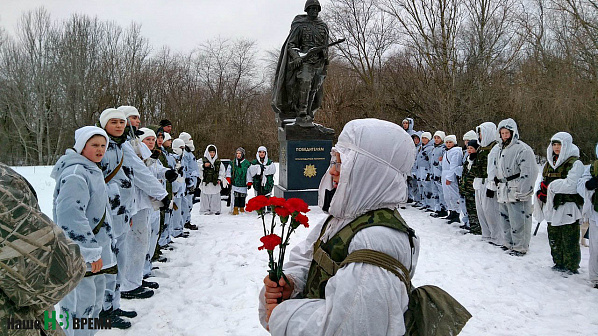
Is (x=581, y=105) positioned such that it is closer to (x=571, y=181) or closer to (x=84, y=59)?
(x=571, y=181)

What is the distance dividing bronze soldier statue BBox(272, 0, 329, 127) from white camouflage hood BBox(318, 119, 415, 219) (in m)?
7.94

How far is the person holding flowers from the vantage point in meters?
1.28

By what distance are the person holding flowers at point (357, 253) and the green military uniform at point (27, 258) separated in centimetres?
75

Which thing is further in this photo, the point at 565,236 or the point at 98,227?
the point at 565,236

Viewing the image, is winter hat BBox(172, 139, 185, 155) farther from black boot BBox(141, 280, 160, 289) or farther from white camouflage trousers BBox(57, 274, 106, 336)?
white camouflage trousers BBox(57, 274, 106, 336)

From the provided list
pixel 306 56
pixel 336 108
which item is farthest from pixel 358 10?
pixel 306 56

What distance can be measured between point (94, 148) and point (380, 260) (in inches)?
106

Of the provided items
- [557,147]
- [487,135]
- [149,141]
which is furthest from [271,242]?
[487,135]

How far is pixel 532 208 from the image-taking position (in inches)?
255

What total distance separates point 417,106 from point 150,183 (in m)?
21.8

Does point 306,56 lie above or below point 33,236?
above

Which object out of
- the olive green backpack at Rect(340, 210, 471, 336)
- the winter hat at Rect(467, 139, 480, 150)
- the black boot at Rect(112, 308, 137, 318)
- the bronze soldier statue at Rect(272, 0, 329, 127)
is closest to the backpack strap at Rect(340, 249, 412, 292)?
the olive green backpack at Rect(340, 210, 471, 336)

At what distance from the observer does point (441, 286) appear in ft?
16.2

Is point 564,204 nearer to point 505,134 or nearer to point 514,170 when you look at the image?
point 514,170
